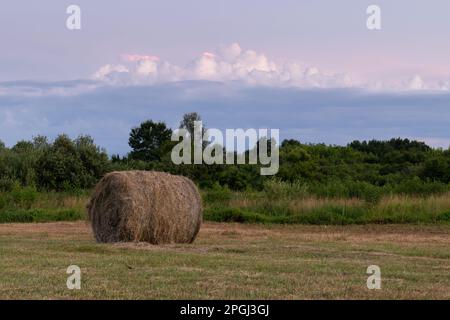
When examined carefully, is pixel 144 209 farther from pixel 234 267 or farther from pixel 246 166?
pixel 246 166

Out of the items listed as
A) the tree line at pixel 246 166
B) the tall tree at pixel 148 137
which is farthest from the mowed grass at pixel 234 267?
the tall tree at pixel 148 137

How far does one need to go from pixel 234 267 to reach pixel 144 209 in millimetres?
6876

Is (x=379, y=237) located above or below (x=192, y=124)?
below

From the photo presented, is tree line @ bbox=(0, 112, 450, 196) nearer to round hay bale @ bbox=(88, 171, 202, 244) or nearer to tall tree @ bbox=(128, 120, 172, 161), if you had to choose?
tall tree @ bbox=(128, 120, 172, 161)

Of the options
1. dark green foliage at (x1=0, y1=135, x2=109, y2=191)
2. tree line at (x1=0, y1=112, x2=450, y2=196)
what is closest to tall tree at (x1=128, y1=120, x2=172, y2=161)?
tree line at (x1=0, y1=112, x2=450, y2=196)

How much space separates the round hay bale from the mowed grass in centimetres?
71

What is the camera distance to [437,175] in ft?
143

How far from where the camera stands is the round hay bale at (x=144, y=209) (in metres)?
19.7

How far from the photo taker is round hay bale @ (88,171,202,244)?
64.5 feet

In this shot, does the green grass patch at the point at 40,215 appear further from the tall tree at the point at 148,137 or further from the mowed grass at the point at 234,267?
the tall tree at the point at 148,137

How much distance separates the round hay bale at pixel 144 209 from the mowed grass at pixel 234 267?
709 mm
